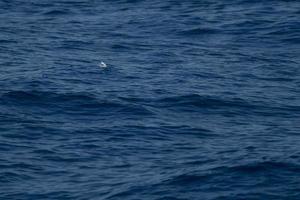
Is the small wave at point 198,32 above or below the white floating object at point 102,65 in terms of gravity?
above

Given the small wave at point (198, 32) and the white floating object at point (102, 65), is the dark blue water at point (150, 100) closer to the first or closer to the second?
the small wave at point (198, 32)

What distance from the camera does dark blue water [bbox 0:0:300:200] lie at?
3034cm

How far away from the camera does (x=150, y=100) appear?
1565 inches

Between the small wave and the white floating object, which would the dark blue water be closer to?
the small wave

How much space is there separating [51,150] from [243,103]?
10367 millimetres

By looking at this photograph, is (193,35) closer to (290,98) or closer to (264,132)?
(290,98)

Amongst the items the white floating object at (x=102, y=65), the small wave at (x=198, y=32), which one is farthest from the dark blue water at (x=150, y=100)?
the white floating object at (x=102, y=65)

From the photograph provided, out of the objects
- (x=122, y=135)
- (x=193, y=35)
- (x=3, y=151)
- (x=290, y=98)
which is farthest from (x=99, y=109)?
(x=193, y=35)

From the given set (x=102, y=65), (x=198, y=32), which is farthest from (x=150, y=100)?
(x=198, y=32)

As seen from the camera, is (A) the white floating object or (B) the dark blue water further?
(A) the white floating object

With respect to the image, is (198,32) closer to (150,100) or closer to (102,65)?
(102,65)

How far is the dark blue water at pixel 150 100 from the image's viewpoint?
3034cm

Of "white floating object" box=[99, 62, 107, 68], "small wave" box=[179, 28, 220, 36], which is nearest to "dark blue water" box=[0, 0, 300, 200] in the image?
"small wave" box=[179, 28, 220, 36]

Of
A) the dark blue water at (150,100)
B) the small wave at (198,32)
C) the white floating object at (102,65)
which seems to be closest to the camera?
the dark blue water at (150,100)
